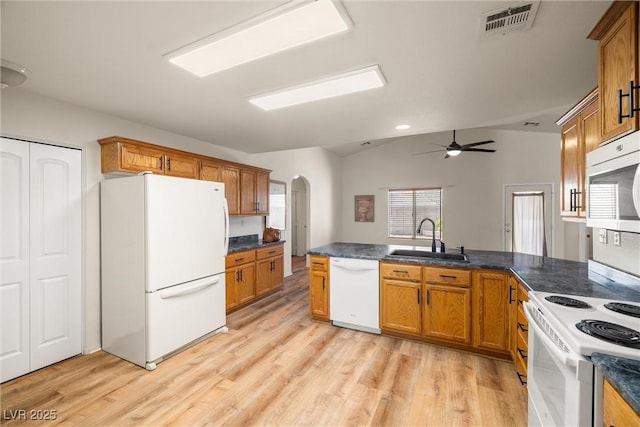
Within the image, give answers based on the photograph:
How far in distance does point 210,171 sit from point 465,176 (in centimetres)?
593

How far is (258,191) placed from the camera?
4719 millimetres

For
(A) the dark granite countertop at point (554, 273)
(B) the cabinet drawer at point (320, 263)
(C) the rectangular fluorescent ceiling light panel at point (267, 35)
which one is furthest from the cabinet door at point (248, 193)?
(C) the rectangular fluorescent ceiling light panel at point (267, 35)

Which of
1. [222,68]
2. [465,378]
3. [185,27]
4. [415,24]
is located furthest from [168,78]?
[465,378]

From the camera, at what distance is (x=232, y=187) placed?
4.18 meters

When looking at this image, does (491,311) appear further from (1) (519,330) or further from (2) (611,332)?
(2) (611,332)

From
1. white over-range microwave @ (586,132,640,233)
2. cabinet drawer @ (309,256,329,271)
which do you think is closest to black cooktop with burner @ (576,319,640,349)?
white over-range microwave @ (586,132,640,233)

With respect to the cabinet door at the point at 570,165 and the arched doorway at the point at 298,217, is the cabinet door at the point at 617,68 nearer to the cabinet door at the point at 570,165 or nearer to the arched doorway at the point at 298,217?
the cabinet door at the point at 570,165

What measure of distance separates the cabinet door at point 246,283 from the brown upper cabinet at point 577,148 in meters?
3.68

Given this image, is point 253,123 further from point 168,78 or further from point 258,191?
point 258,191

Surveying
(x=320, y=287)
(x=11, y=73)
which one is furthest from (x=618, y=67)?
(x=11, y=73)

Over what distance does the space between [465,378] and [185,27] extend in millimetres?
3191

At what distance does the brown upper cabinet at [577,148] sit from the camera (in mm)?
1882

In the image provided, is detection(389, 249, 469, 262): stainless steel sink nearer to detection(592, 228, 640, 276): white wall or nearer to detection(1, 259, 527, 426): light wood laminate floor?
detection(1, 259, 527, 426): light wood laminate floor

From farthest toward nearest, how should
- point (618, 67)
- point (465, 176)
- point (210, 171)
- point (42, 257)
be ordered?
point (465, 176), point (210, 171), point (42, 257), point (618, 67)
